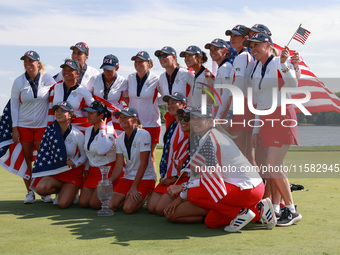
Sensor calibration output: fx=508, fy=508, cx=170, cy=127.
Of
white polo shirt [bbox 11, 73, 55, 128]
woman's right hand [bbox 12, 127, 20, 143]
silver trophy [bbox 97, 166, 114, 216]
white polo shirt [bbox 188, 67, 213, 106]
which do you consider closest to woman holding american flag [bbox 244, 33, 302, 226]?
white polo shirt [bbox 188, 67, 213, 106]

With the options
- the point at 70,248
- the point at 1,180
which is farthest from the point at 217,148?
the point at 1,180

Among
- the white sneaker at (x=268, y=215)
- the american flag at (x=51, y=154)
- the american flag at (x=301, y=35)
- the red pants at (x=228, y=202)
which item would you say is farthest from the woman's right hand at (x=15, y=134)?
the american flag at (x=301, y=35)

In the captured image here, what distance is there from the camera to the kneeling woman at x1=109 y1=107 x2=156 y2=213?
5.99 m

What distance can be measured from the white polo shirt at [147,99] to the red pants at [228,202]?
197 cm

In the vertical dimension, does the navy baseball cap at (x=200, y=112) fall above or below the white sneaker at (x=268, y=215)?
above

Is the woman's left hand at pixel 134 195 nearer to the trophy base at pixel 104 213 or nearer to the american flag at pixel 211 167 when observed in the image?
the trophy base at pixel 104 213

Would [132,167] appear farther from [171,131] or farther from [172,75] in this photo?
[172,75]

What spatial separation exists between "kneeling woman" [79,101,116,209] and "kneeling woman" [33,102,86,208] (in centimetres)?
12

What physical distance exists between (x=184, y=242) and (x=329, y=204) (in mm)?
2813

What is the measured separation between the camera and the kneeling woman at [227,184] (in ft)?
15.6

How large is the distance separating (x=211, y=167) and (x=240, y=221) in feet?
1.94

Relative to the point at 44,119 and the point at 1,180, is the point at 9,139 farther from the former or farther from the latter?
the point at 1,180

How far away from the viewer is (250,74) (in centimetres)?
561

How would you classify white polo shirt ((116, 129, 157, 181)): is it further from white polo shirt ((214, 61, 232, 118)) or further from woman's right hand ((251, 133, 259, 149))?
woman's right hand ((251, 133, 259, 149))
